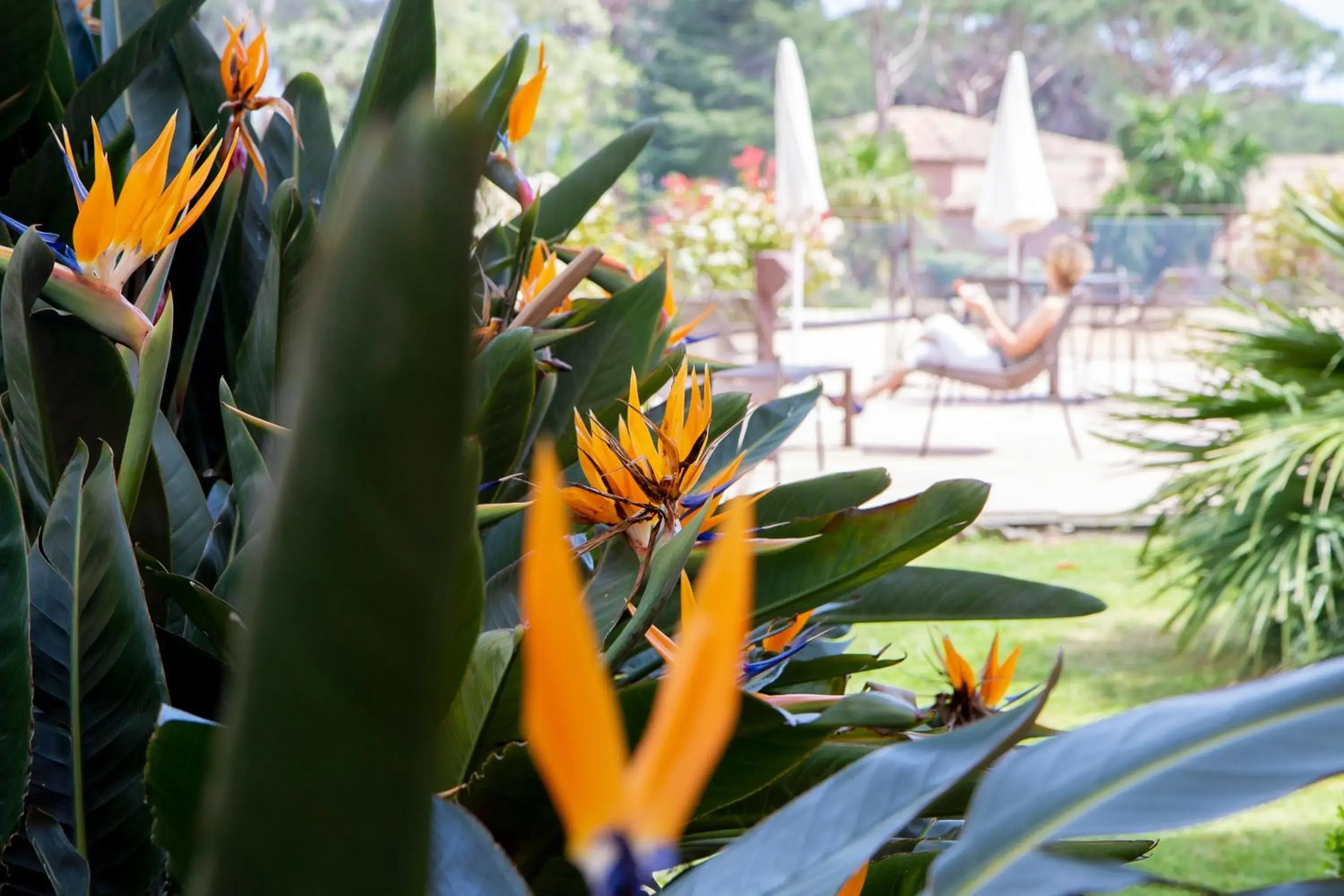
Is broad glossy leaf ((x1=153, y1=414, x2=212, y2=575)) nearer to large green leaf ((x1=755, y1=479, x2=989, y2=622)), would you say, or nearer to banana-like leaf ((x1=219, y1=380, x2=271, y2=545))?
banana-like leaf ((x1=219, y1=380, x2=271, y2=545))

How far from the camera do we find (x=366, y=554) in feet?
0.40

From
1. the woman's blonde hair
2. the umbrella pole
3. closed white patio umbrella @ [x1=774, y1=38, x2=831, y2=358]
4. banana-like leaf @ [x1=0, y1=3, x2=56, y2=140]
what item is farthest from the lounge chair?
banana-like leaf @ [x1=0, y1=3, x2=56, y2=140]

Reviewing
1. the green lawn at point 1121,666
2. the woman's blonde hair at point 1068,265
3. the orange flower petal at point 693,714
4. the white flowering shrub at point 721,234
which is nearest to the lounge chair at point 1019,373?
the woman's blonde hair at point 1068,265

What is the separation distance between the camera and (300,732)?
0.12m

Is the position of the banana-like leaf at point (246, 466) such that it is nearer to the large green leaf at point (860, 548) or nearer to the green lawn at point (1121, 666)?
the large green leaf at point (860, 548)

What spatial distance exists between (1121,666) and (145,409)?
11.3ft

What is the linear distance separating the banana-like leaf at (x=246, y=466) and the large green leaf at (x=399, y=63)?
13cm

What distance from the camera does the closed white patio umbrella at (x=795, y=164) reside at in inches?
266

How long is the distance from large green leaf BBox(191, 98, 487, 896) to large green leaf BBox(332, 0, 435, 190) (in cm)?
39

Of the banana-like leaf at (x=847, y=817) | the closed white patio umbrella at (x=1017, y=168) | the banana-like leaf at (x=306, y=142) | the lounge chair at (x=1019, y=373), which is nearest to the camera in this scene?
the banana-like leaf at (x=847, y=817)

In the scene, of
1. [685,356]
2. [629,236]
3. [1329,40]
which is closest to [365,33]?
[629,236]

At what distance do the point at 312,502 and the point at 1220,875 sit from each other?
2.54m

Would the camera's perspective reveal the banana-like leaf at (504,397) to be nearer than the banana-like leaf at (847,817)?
No

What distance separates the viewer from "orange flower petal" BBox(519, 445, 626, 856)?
13cm
